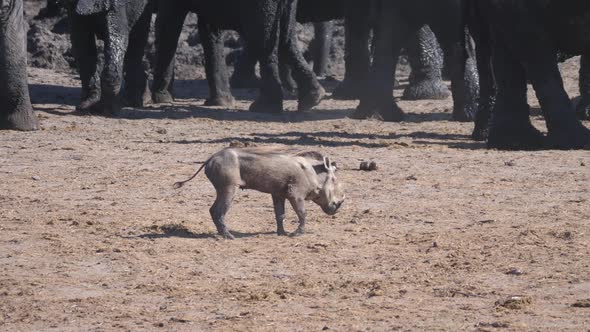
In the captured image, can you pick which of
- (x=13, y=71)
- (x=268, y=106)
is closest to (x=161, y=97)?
(x=268, y=106)

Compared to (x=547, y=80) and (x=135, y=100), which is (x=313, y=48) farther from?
(x=547, y=80)

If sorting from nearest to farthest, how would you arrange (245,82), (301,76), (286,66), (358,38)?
(301,76) < (358,38) < (286,66) < (245,82)

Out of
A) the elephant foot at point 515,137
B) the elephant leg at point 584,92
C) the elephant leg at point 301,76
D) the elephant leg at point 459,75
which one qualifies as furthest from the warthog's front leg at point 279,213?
the elephant leg at point 301,76

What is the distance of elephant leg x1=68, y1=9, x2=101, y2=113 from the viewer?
1581 cm

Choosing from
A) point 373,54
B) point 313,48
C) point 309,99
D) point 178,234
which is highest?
point 373,54

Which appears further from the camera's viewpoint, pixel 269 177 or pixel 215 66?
pixel 215 66

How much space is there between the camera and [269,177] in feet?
27.4

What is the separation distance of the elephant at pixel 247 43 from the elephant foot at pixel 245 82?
2543mm

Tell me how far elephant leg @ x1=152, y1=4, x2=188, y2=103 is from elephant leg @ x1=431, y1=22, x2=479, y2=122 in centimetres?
359

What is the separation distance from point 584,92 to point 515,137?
2.95m

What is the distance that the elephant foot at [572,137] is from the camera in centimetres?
1186

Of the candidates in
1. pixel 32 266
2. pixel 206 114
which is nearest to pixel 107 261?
pixel 32 266

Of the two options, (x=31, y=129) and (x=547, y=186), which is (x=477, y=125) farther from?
(x=31, y=129)

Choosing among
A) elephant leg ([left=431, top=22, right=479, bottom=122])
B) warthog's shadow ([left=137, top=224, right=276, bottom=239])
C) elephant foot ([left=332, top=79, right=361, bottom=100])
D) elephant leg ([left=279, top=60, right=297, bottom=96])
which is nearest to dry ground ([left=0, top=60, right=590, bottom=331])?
warthog's shadow ([left=137, top=224, right=276, bottom=239])
